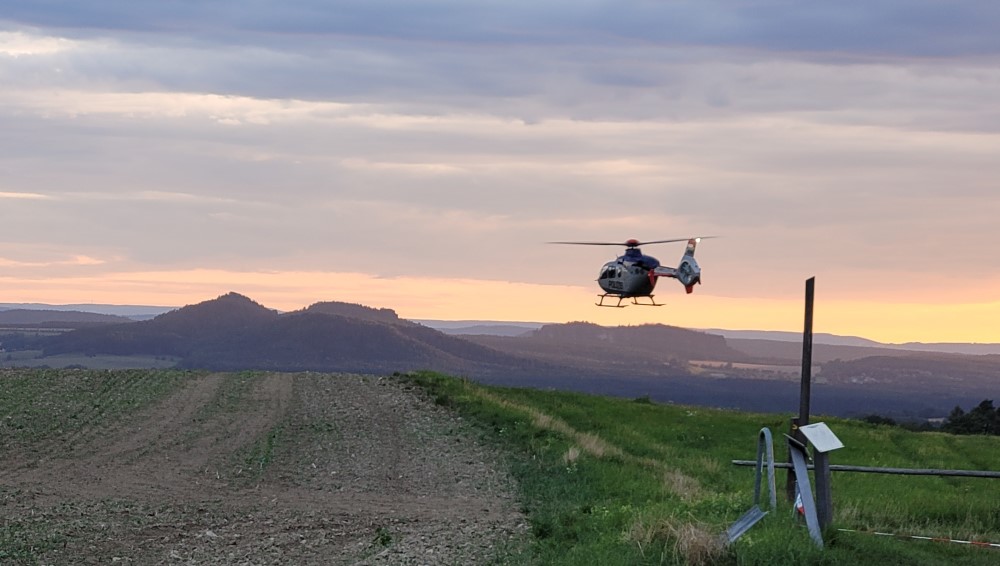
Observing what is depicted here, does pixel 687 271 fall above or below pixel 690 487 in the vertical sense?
above

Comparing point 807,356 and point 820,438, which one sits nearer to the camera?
point 820,438

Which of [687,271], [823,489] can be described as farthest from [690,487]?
[687,271]

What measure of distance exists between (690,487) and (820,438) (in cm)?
997

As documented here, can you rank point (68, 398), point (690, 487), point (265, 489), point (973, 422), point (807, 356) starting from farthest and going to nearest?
point (973, 422) → point (68, 398) → point (265, 489) → point (690, 487) → point (807, 356)

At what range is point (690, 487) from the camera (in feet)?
94.5

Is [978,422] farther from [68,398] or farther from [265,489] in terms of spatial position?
[265,489]

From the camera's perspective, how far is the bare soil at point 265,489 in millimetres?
22891

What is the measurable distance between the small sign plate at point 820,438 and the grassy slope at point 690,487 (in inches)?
51.2

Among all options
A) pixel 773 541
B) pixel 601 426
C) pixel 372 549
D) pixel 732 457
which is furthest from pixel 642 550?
pixel 601 426

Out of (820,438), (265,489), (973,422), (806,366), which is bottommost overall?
(265,489)

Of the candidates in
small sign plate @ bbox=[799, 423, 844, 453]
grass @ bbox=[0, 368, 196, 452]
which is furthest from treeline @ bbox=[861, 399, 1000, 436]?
small sign plate @ bbox=[799, 423, 844, 453]

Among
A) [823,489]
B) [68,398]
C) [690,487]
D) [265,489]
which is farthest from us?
[68,398]

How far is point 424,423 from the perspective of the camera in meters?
44.9

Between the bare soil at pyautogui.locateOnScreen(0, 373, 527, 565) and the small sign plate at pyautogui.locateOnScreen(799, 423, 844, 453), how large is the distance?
5510 millimetres
